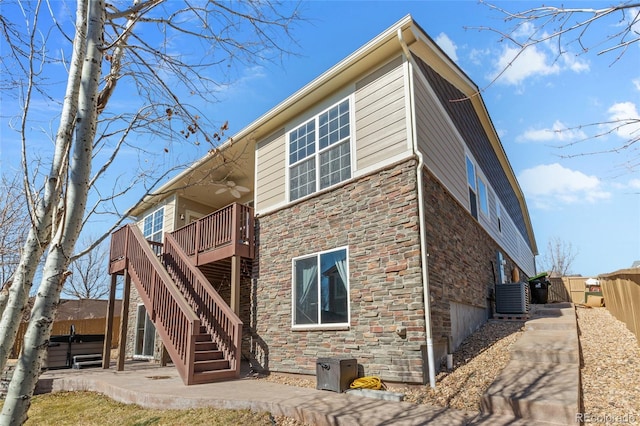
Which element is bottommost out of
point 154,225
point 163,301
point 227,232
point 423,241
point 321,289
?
point 163,301

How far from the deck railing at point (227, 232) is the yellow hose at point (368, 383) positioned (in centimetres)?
440

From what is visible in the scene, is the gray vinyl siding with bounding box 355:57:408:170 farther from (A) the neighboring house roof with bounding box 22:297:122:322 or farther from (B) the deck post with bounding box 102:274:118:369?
(A) the neighboring house roof with bounding box 22:297:122:322

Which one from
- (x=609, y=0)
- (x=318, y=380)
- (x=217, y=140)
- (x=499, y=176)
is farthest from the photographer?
(x=499, y=176)

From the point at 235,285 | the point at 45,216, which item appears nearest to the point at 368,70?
the point at 235,285

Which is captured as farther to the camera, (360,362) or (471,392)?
(360,362)

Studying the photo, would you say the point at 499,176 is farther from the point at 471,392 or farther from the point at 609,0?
the point at 609,0

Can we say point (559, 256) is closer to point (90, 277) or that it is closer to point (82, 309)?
point (82, 309)

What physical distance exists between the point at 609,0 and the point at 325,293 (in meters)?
6.24

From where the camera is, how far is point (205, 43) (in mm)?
4250

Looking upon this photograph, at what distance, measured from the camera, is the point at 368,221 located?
752cm

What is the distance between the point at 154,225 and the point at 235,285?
8.15 m

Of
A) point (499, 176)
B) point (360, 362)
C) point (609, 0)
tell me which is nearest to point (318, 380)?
point (360, 362)

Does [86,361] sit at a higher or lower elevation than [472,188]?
lower

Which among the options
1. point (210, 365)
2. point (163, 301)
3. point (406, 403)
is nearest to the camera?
point (406, 403)
